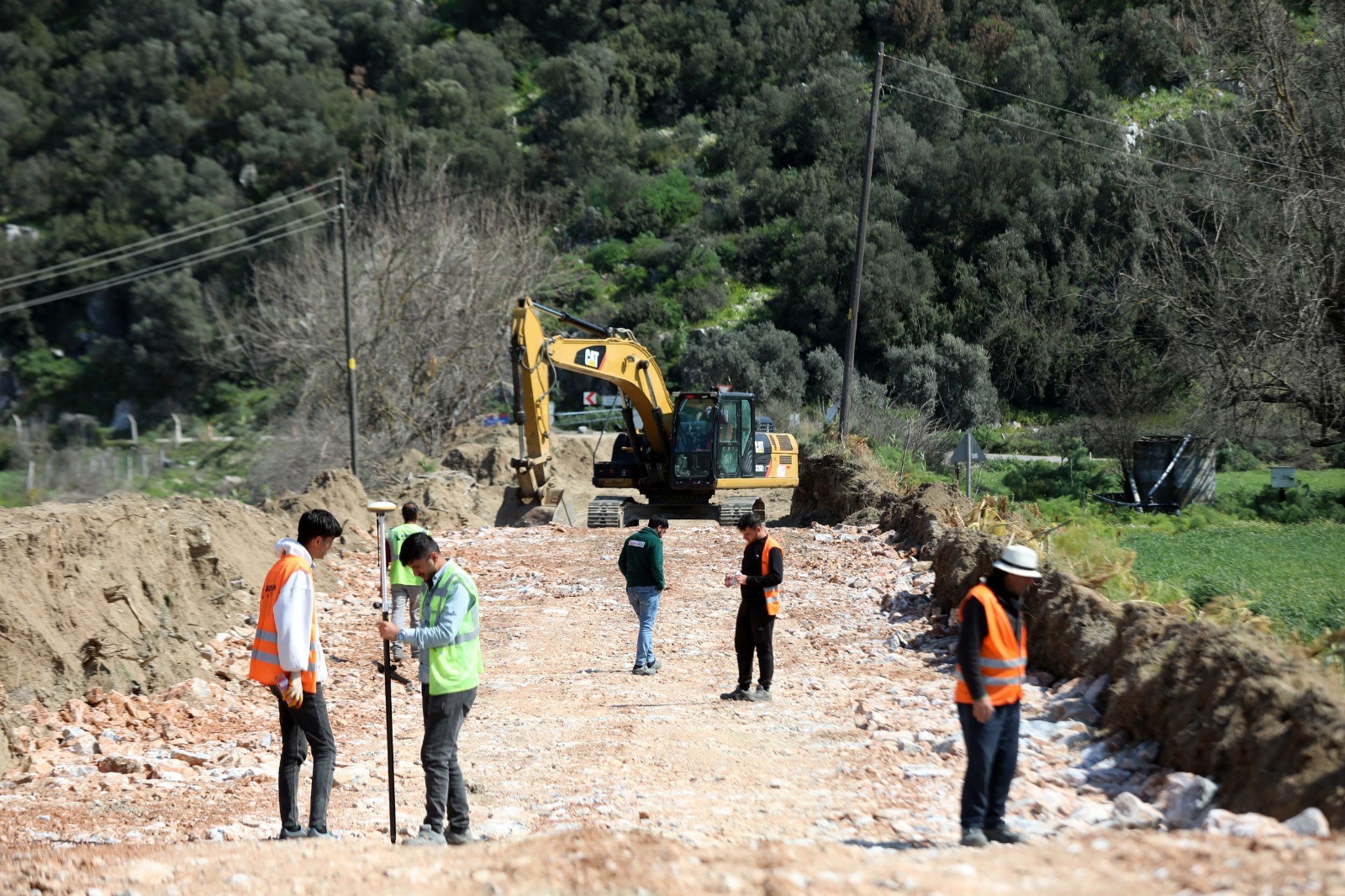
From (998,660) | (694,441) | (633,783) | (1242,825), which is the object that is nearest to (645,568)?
(633,783)

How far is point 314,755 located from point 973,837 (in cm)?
364

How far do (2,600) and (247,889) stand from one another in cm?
621

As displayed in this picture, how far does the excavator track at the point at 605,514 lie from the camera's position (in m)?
23.8

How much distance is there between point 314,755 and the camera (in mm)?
7141

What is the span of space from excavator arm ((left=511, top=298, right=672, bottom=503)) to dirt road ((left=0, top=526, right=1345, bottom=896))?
22.2ft

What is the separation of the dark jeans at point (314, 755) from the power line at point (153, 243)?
53296 millimetres

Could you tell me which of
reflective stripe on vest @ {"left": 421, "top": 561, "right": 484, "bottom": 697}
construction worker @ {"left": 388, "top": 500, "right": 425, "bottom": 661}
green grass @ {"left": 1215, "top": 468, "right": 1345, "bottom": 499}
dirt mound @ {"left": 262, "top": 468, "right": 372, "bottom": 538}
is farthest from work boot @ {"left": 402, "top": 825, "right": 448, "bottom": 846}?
green grass @ {"left": 1215, "top": 468, "right": 1345, "bottom": 499}

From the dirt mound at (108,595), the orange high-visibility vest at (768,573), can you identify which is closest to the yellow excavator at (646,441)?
the dirt mound at (108,595)

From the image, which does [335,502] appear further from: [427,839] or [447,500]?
[427,839]

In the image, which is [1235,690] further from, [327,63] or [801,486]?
[327,63]

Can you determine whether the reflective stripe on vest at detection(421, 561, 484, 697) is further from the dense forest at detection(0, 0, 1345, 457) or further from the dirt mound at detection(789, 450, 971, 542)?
the dense forest at detection(0, 0, 1345, 457)

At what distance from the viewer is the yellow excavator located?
878 inches

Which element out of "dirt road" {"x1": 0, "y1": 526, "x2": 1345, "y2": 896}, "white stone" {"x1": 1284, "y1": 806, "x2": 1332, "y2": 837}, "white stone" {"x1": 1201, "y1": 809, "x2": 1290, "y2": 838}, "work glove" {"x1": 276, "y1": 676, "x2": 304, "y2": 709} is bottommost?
"dirt road" {"x1": 0, "y1": 526, "x2": 1345, "y2": 896}

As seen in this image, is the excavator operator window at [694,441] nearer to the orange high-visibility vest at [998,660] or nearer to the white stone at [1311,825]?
the orange high-visibility vest at [998,660]
